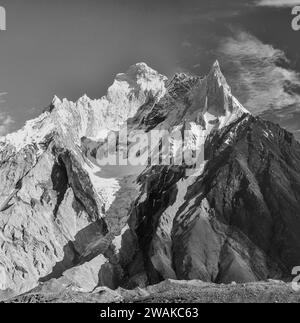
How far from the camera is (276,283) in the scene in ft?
463

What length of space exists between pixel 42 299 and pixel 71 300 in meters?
4.44

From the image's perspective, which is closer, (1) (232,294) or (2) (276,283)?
(1) (232,294)
